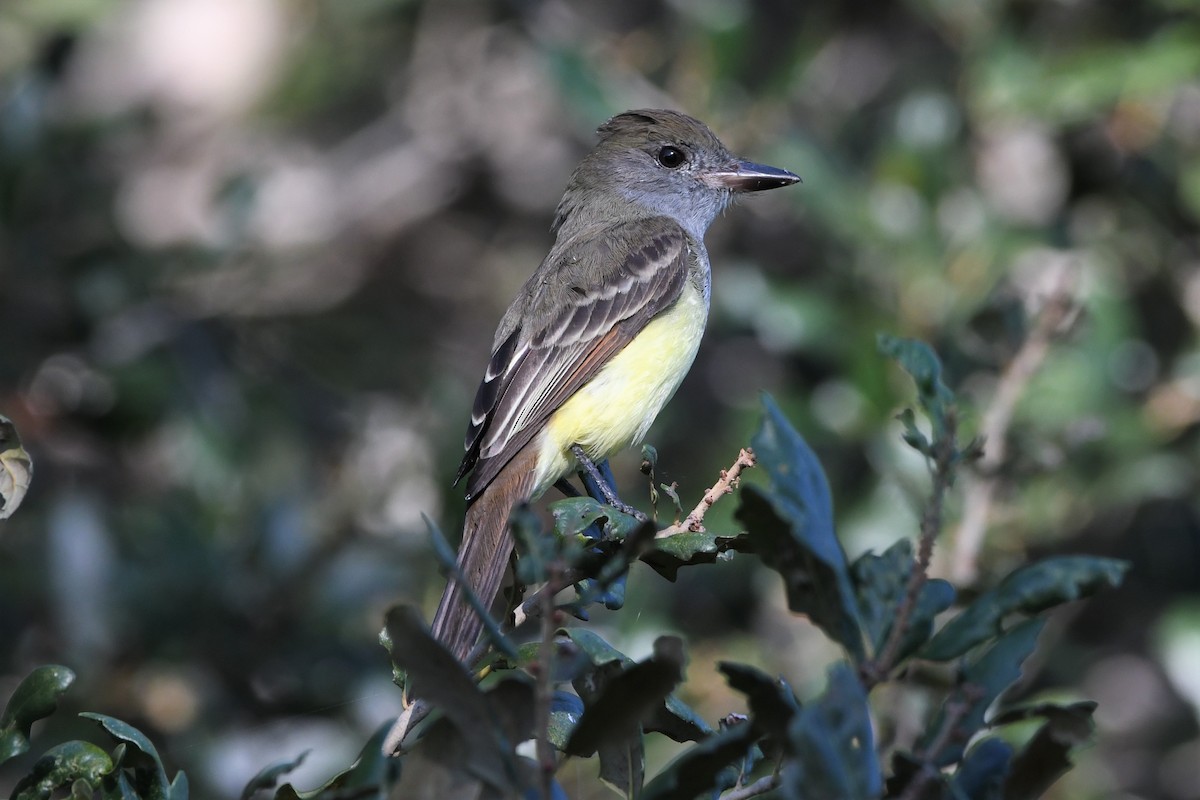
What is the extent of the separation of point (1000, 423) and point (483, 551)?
1.51 m

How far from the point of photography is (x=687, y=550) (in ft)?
6.72

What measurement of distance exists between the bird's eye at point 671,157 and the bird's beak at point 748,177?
12 centimetres

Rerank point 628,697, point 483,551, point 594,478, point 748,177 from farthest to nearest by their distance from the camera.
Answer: point 748,177 < point 594,478 < point 483,551 < point 628,697

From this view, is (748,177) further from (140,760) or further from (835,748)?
(835,748)

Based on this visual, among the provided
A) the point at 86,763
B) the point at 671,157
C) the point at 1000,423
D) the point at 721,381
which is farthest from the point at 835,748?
the point at 721,381

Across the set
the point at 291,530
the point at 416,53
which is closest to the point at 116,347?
the point at 291,530

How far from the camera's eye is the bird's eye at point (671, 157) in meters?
4.82

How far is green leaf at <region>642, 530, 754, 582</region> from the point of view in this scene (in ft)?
6.62

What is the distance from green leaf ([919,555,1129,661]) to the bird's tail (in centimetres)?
136

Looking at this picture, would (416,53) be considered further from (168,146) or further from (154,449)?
(154,449)

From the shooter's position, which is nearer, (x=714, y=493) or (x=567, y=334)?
(x=714, y=493)

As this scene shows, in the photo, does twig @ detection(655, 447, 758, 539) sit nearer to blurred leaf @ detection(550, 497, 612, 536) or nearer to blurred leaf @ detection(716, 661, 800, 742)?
blurred leaf @ detection(550, 497, 612, 536)

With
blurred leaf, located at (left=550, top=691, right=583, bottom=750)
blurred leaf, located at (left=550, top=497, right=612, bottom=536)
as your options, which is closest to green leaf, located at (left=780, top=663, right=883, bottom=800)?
blurred leaf, located at (left=550, top=691, right=583, bottom=750)

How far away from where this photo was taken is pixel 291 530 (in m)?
4.36
